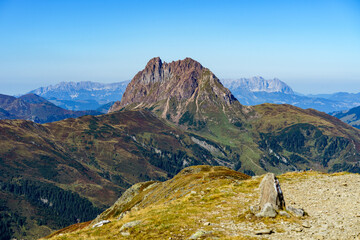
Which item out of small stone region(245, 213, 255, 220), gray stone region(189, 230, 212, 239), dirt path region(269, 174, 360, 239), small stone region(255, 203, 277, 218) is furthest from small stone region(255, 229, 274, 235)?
gray stone region(189, 230, 212, 239)

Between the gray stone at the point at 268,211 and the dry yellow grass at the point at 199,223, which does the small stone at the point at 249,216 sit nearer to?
the dry yellow grass at the point at 199,223

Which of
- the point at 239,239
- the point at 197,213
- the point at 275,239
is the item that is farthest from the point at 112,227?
the point at 275,239

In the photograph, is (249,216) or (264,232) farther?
(249,216)

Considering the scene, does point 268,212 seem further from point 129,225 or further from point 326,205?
point 129,225

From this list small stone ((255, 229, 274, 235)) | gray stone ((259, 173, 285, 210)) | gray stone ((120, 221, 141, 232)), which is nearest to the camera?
small stone ((255, 229, 274, 235))

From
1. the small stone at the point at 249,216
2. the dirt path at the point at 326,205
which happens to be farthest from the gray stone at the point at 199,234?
the dirt path at the point at 326,205

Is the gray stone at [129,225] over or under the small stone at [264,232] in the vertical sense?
under

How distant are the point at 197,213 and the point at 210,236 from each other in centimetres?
939

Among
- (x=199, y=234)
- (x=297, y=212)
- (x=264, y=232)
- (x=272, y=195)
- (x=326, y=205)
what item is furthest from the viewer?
(x=326, y=205)

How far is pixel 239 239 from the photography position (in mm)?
26234

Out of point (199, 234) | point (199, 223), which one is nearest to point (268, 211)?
point (199, 223)

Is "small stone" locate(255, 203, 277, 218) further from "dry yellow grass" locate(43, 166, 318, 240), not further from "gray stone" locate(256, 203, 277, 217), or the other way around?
"dry yellow grass" locate(43, 166, 318, 240)

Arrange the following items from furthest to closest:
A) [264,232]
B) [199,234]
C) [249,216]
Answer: [249,216] → [199,234] → [264,232]

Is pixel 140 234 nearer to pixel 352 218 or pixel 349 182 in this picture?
pixel 352 218
